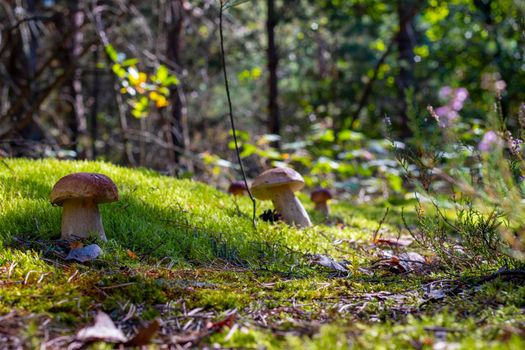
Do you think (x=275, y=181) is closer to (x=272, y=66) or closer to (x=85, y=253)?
(x=85, y=253)

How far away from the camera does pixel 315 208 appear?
612cm

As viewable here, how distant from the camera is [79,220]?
10.5 feet

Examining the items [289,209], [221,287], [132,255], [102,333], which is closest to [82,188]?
[132,255]

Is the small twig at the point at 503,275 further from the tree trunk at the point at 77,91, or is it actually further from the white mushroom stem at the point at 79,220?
the tree trunk at the point at 77,91

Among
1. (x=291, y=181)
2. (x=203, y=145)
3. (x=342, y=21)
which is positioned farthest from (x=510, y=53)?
(x=291, y=181)

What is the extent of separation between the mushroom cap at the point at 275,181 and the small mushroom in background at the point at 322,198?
1.19 metres

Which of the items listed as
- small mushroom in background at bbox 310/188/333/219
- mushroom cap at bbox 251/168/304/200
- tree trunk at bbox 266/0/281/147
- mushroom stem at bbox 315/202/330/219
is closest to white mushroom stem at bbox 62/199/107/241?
mushroom cap at bbox 251/168/304/200

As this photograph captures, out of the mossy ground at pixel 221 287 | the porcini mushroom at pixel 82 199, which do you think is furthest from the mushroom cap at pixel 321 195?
the porcini mushroom at pixel 82 199

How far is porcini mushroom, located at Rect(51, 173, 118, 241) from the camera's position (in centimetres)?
303

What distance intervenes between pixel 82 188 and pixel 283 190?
2.18m

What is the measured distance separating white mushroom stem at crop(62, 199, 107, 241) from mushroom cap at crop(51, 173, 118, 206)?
107mm

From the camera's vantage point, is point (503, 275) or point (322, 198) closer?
point (503, 275)

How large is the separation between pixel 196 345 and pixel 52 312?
2.48ft

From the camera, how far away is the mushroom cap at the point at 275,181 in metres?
4.36
